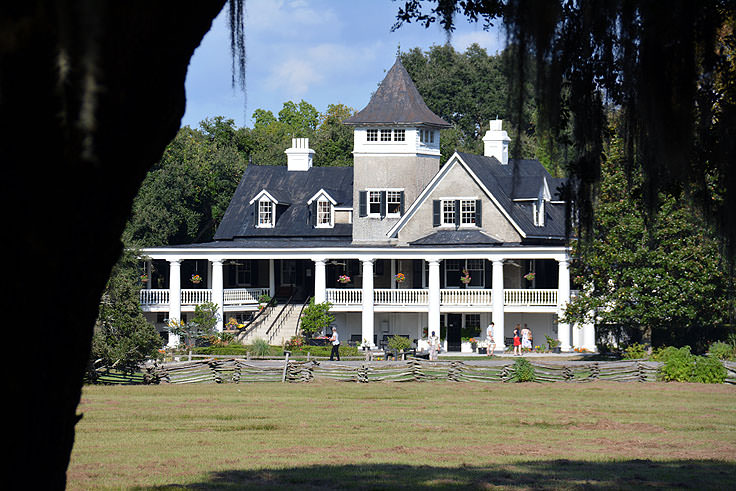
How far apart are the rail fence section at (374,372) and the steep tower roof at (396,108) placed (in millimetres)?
19068

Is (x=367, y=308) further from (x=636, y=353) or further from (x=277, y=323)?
A: (x=636, y=353)

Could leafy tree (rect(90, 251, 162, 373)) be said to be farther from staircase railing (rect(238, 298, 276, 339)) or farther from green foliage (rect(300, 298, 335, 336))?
staircase railing (rect(238, 298, 276, 339))

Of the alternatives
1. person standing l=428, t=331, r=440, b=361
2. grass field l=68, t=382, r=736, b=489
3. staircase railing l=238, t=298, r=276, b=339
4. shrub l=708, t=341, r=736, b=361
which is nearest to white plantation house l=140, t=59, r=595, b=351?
staircase railing l=238, t=298, r=276, b=339

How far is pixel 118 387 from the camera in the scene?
29719mm

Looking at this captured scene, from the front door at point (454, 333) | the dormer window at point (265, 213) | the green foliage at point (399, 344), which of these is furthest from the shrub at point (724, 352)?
the dormer window at point (265, 213)

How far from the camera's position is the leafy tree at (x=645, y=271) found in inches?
1401

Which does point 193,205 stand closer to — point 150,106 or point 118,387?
point 118,387

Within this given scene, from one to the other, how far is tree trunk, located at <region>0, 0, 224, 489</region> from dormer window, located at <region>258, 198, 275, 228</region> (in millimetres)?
46902

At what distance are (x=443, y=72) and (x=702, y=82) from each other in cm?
8023

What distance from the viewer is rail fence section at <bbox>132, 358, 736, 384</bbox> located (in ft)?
104

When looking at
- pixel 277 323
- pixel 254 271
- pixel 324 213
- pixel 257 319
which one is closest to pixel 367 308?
pixel 277 323

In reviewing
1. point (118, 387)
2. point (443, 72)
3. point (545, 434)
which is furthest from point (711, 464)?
point (443, 72)

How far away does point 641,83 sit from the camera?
6332 millimetres

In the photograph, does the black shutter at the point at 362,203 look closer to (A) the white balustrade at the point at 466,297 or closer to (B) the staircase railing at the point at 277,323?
(B) the staircase railing at the point at 277,323
